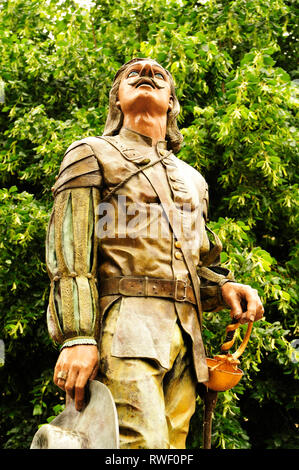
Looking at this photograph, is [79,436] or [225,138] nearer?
[79,436]

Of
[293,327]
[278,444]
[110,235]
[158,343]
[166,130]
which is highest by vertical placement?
[166,130]

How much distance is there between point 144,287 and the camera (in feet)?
12.5

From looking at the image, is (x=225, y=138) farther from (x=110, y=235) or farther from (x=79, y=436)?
(x=79, y=436)

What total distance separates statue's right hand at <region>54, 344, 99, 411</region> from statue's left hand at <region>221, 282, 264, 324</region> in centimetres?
84

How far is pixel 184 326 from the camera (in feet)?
12.7

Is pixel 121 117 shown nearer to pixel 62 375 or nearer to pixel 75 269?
pixel 75 269

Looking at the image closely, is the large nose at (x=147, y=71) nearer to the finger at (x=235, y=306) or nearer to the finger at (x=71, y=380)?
the finger at (x=235, y=306)

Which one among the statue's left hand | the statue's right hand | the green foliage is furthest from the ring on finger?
the green foliage

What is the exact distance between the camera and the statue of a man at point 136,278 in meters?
3.58

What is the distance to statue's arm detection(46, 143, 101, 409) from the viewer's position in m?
3.57

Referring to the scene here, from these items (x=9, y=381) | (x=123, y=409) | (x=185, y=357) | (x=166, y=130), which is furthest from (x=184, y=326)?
(x=9, y=381)

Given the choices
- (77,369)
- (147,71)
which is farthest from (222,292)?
(147,71)

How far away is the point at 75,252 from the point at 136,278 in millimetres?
324

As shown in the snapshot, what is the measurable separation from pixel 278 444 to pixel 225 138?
118 inches
